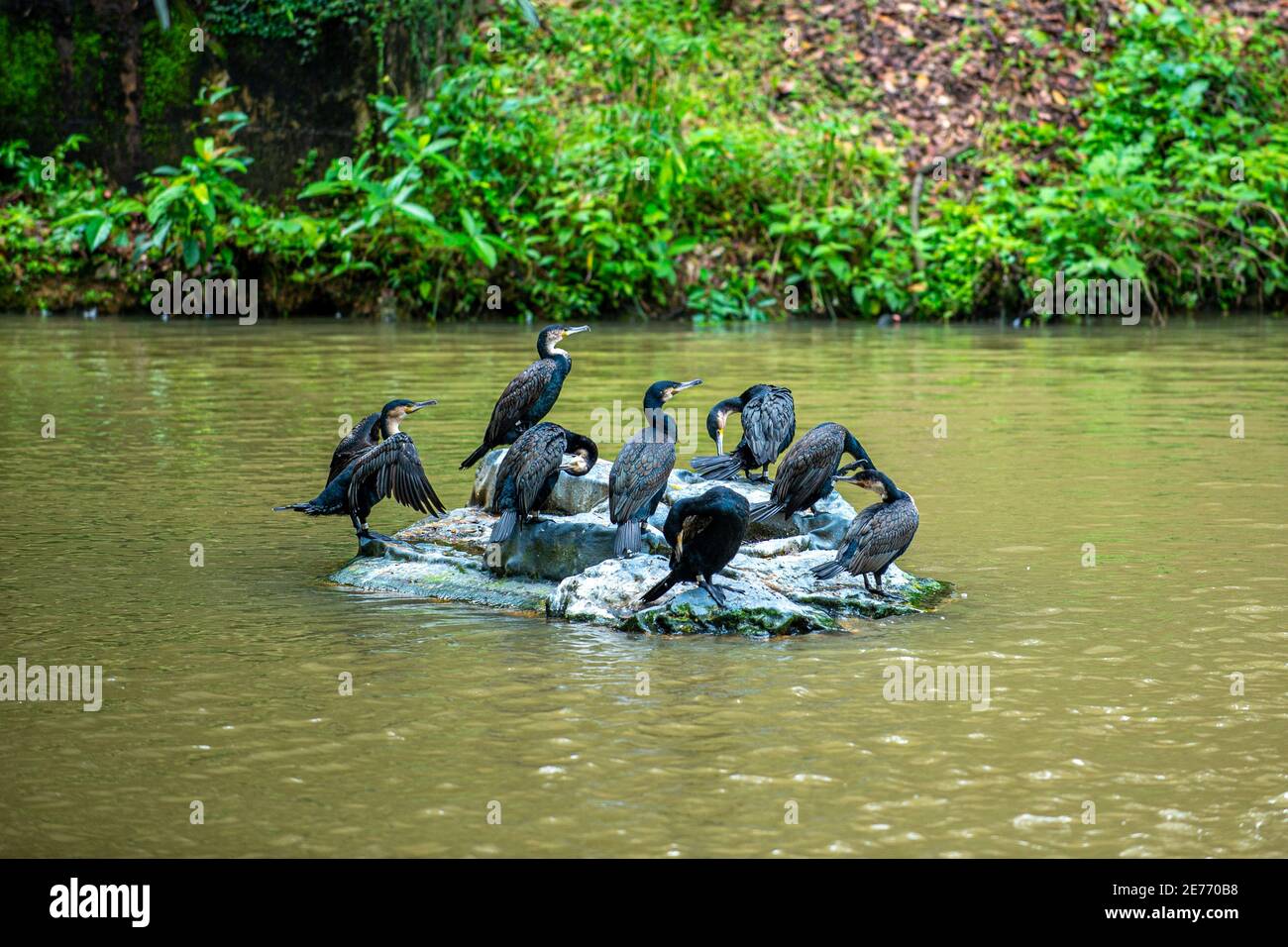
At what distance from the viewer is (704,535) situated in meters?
5.42

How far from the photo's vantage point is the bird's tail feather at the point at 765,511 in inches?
262

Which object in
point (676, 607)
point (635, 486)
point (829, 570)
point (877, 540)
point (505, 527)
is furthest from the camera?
point (505, 527)

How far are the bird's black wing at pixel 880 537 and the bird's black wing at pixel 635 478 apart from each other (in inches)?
30.4

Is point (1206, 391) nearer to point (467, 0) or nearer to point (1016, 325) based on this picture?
point (1016, 325)

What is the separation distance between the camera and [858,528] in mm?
5738

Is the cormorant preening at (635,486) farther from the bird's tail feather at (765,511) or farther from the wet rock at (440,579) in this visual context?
the bird's tail feather at (765,511)

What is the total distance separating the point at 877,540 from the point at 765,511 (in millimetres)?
1062

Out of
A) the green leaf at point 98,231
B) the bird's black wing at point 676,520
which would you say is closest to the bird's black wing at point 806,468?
the bird's black wing at point 676,520

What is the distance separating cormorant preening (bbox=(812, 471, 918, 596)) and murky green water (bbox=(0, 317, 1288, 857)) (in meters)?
0.27

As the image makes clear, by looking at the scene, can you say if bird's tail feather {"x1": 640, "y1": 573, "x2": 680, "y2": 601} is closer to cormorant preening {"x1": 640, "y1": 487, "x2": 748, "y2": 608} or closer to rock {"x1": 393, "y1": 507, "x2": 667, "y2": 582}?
cormorant preening {"x1": 640, "y1": 487, "x2": 748, "y2": 608}

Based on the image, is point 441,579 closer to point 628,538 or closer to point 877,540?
point 628,538

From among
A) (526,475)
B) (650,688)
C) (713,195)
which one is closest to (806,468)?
(526,475)

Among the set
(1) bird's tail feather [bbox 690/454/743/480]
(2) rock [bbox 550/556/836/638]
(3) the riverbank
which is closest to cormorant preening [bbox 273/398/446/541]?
(2) rock [bbox 550/556/836/638]
